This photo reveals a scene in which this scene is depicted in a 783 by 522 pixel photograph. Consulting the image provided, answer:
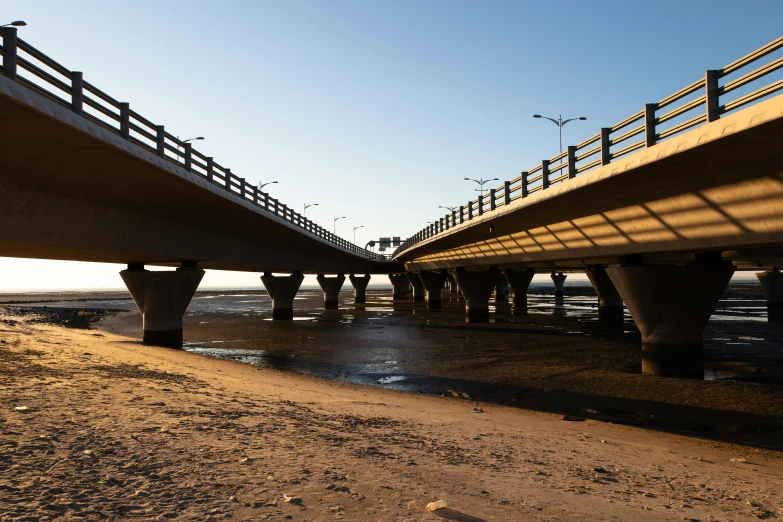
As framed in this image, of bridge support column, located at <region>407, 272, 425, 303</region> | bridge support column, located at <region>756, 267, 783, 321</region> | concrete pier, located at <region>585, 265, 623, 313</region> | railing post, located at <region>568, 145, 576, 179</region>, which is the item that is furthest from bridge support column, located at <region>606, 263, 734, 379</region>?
bridge support column, located at <region>407, 272, 425, 303</region>

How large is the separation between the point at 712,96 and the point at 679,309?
9.51 m

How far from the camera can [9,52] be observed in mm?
11477

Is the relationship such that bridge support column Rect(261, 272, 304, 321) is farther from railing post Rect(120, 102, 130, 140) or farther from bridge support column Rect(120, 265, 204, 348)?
railing post Rect(120, 102, 130, 140)

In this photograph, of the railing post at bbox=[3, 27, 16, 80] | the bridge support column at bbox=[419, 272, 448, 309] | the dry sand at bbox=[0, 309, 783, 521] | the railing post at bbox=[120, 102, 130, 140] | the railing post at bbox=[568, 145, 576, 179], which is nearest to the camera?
the dry sand at bbox=[0, 309, 783, 521]

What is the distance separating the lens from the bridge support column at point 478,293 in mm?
48000

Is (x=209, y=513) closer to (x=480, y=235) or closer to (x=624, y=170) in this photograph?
(x=624, y=170)

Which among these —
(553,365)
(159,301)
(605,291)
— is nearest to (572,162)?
(553,365)

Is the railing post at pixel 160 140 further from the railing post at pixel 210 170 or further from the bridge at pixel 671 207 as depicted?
the bridge at pixel 671 207

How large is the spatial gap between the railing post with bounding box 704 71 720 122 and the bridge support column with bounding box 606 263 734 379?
832 centimetres

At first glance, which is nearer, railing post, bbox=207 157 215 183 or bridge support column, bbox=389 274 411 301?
railing post, bbox=207 157 215 183

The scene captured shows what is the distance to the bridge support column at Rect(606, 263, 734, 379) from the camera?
791 inches

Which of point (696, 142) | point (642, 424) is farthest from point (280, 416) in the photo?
point (696, 142)

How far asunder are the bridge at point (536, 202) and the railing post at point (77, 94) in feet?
0.11

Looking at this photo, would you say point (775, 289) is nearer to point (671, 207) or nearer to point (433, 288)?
point (433, 288)
